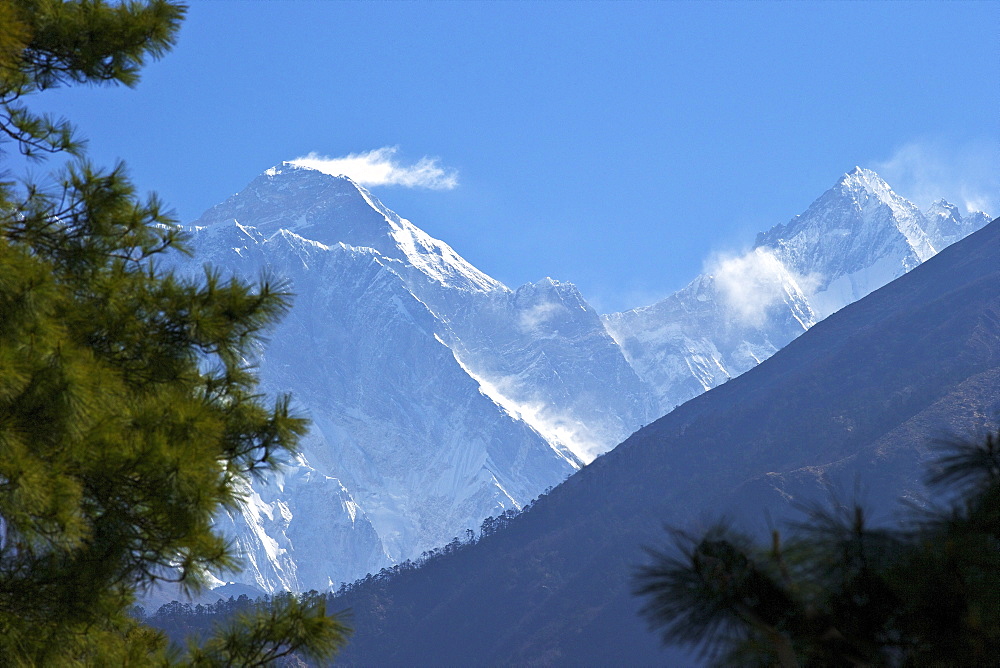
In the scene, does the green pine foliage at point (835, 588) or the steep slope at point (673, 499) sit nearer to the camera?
the green pine foliage at point (835, 588)

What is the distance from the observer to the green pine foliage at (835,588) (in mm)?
Result: 4289

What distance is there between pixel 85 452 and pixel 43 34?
4.36 m

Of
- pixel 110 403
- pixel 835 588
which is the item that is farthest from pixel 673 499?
pixel 835 588

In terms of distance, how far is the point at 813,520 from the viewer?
4645 millimetres

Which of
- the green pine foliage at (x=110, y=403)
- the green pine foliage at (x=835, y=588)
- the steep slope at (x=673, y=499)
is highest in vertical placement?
the steep slope at (x=673, y=499)

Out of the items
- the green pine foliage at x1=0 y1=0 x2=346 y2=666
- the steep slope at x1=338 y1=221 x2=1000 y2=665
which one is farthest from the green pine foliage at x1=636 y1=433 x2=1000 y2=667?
the steep slope at x1=338 y1=221 x2=1000 y2=665

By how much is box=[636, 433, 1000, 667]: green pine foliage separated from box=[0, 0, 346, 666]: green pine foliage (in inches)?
150

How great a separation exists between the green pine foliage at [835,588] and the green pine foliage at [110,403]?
3817 millimetres

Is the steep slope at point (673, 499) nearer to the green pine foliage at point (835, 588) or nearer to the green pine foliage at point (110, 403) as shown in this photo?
the green pine foliage at point (110, 403)

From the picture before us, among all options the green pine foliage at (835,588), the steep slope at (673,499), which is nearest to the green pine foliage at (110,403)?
the green pine foliage at (835,588)

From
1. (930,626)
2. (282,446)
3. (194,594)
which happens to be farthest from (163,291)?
(930,626)

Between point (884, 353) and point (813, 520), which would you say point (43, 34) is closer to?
point (813, 520)

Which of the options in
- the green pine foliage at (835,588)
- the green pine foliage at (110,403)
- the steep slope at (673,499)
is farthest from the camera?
the steep slope at (673,499)

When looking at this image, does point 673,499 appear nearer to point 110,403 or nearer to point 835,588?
point 110,403
